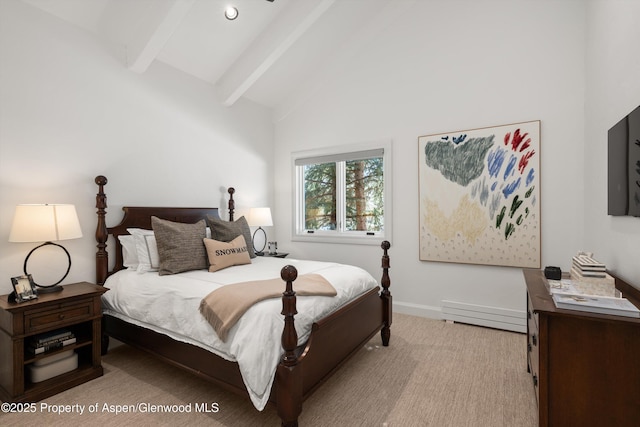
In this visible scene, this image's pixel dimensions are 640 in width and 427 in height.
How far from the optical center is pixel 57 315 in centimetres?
217

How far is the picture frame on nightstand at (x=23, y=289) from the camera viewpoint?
2.09m

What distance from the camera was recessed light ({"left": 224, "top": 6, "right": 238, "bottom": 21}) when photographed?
10.2ft

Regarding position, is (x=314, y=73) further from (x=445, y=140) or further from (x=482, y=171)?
(x=482, y=171)

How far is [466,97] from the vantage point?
3.37m

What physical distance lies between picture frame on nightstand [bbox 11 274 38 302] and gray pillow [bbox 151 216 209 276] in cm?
77

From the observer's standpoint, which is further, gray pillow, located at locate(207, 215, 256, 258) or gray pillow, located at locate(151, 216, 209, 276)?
gray pillow, located at locate(207, 215, 256, 258)

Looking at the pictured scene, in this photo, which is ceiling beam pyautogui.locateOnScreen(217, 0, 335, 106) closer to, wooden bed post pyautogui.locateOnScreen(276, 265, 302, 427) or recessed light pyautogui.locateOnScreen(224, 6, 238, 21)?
recessed light pyautogui.locateOnScreen(224, 6, 238, 21)

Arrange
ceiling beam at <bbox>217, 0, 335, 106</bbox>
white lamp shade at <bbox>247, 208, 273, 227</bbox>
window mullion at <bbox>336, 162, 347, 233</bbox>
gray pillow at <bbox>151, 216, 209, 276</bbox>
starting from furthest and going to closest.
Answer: window mullion at <bbox>336, 162, 347, 233</bbox>
white lamp shade at <bbox>247, 208, 273, 227</bbox>
ceiling beam at <bbox>217, 0, 335, 106</bbox>
gray pillow at <bbox>151, 216, 209, 276</bbox>

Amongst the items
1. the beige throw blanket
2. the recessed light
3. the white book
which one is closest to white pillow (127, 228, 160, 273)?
the beige throw blanket

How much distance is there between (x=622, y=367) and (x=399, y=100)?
3.11 metres

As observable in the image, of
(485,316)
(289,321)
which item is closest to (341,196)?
(485,316)

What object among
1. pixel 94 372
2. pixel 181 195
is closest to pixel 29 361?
pixel 94 372

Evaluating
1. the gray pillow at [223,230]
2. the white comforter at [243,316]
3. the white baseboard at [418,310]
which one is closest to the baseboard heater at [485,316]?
the white baseboard at [418,310]

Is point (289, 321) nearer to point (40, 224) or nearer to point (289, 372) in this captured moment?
point (289, 372)
